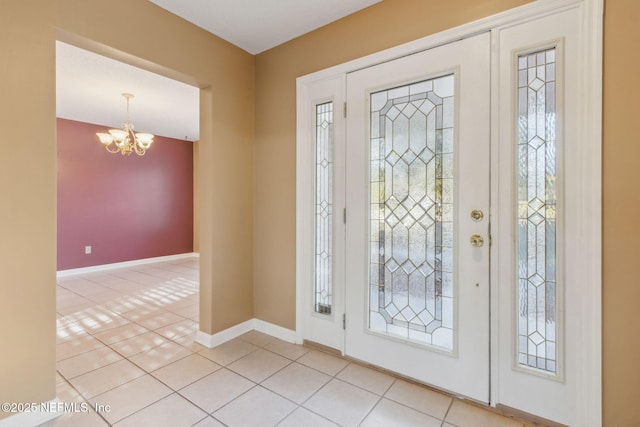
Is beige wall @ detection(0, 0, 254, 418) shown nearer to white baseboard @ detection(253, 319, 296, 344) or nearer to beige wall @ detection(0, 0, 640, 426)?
beige wall @ detection(0, 0, 640, 426)

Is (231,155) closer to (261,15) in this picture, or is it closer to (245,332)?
(261,15)

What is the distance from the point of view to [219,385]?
194cm

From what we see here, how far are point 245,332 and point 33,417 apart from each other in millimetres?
1439

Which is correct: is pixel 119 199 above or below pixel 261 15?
below

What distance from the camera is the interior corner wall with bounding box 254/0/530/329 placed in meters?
2.10

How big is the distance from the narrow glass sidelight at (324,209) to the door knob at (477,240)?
1023mm

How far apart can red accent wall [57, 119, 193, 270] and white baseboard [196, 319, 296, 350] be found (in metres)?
4.12

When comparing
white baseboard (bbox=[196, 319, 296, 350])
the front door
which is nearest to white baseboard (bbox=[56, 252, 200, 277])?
white baseboard (bbox=[196, 319, 296, 350])

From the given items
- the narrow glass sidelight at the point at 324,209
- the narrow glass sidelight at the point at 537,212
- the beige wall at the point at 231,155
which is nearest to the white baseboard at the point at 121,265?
the beige wall at the point at 231,155

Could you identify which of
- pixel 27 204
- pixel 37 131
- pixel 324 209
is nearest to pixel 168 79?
pixel 37 131

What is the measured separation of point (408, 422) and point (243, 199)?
2.08 metres

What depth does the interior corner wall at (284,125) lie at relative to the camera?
82.8 inches

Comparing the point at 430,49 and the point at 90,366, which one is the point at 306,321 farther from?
the point at 430,49

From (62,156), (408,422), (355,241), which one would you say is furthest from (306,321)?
(62,156)
